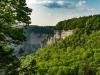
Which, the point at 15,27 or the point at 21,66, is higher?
the point at 15,27

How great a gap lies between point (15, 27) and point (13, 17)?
821 mm

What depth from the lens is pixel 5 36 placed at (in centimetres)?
2792

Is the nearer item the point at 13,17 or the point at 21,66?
the point at 13,17

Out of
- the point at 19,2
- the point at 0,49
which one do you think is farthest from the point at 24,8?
the point at 0,49

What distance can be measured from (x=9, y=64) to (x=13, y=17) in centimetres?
344

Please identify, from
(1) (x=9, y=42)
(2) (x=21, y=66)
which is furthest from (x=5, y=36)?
(2) (x=21, y=66)

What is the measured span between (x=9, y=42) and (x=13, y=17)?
1.90 m

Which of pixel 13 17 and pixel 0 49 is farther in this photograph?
pixel 0 49

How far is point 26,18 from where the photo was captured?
1099 inches

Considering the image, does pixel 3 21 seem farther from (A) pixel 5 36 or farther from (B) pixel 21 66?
(B) pixel 21 66

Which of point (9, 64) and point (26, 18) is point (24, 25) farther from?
point (9, 64)

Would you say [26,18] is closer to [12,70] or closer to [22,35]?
[22,35]

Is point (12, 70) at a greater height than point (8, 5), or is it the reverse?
point (8, 5)

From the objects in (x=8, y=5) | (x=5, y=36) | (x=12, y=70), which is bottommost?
(x=12, y=70)
